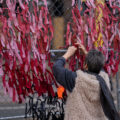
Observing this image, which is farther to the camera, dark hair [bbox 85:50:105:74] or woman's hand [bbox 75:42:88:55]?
woman's hand [bbox 75:42:88:55]

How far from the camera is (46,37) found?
3.00 m

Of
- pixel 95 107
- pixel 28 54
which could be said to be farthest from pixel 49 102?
pixel 95 107

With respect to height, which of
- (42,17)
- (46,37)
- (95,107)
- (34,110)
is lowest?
(34,110)

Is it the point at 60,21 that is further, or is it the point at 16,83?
the point at 60,21

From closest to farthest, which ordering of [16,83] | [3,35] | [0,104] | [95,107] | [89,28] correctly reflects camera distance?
[95,107] < [3,35] < [16,83] < [89,28] < [0,104]

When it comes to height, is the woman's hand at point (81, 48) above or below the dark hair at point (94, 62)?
above

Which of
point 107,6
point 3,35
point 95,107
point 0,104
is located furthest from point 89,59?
point 0,104

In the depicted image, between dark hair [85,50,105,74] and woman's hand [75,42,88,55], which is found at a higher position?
woman's hand [75,42,88,55]

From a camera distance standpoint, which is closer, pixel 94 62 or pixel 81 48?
pixel 94 62

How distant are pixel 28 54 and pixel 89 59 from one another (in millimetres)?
886

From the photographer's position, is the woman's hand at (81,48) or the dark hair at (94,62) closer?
the dark hair at (94,62)

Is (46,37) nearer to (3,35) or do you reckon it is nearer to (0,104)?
(3,35)

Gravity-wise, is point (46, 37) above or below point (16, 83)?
above

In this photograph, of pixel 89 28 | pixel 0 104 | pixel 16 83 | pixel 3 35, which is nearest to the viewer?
pixel 3 35
